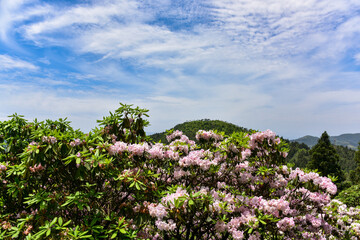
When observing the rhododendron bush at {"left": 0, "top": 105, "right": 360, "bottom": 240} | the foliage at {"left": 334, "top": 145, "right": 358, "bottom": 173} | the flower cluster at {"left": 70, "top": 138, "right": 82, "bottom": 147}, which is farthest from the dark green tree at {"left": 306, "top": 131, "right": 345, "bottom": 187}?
the foliage at {"left": 334, "top": 145, "right": 358, "bottom": 173}

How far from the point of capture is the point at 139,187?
4.33m

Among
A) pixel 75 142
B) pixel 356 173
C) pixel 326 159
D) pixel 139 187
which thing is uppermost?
pixel 75 142

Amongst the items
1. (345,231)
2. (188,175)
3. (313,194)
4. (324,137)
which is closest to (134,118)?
(188,175)

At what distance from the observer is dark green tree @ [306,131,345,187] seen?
1154 inches

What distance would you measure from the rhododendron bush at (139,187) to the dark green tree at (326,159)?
26213 millimetres

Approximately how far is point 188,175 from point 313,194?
3.11 m

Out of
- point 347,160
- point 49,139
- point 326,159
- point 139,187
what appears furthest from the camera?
point 347,160

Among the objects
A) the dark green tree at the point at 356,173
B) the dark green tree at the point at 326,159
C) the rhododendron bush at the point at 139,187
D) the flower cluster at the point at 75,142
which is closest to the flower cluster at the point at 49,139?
the rhododendron bush at the point at 139,187

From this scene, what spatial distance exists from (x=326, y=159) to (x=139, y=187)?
32622 millimetres

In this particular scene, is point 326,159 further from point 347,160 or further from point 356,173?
point 347,160

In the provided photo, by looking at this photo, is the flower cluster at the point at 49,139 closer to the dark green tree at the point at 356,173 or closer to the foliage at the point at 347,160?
the dark green tree at the point at 356,173

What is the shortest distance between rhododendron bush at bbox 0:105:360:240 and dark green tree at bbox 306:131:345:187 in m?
26.2

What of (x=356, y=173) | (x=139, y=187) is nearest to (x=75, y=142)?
(x=139, y=187)

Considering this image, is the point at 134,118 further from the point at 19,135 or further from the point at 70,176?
the point at 19,135
